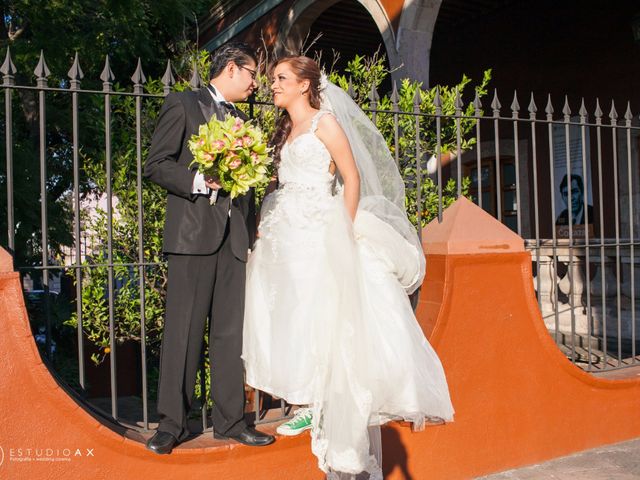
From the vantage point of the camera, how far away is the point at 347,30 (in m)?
11.6

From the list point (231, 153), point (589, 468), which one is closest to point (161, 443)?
point (231, 153)

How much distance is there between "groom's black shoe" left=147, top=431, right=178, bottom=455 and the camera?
2861 millimetres

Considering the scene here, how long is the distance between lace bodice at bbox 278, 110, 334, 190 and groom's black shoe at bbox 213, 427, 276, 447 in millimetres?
1303

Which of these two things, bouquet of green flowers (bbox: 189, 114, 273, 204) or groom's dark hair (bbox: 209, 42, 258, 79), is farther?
groom's dark hair (bbox: 209, 42, 258, 79)

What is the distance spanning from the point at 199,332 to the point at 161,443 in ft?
1.84

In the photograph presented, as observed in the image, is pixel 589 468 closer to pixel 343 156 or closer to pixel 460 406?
pixel 460 406

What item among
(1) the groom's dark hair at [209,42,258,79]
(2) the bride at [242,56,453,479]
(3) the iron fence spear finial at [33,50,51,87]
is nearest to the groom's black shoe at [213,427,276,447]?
(2) the bride at [242,56,453,479]

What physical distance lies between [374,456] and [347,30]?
33.3ft

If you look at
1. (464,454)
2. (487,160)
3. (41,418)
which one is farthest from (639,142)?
(41,418)

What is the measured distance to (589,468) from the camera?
155 inches

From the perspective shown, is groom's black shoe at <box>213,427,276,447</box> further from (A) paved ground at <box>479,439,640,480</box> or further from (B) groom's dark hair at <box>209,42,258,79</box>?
(B) groom's dark hair at <box>209,42,258,79</box>

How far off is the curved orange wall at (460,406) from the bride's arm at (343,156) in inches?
43.7

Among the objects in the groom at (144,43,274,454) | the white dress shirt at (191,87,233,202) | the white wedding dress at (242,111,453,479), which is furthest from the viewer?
the groom at (144,43,274,454)

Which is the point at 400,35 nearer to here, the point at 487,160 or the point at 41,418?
the point at 487,160
